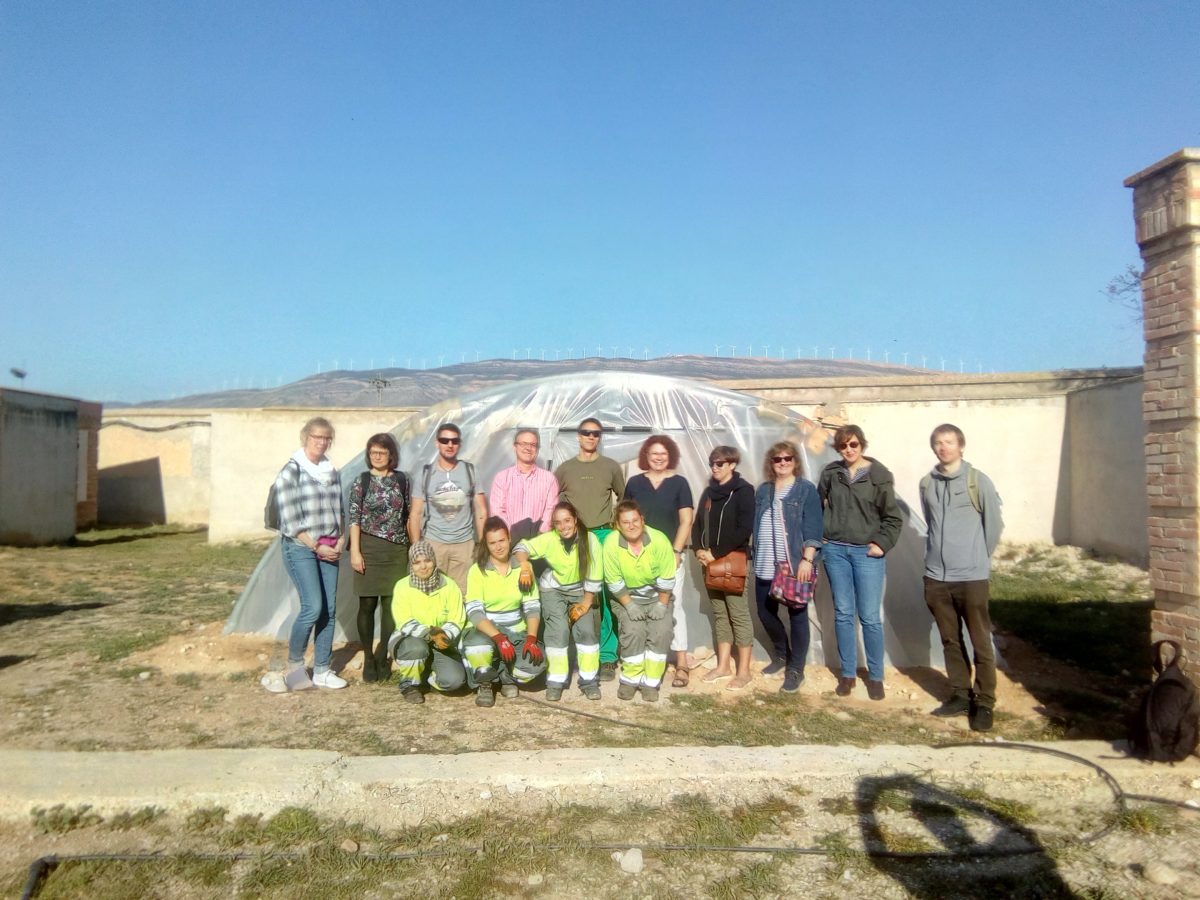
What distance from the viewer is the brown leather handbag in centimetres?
580

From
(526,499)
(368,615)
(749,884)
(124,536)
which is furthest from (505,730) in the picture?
(124,536)

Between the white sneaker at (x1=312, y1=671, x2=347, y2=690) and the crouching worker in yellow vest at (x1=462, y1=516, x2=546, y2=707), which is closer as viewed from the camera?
the crouching worker in yellow vest at (x1=462, y1=516, x2=546, y2=707)

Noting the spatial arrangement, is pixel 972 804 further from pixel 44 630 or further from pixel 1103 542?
pixel 1103 542

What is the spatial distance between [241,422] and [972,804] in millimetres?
14334

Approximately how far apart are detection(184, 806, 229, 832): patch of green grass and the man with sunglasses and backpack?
232 cm

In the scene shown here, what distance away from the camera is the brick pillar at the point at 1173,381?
4.25m

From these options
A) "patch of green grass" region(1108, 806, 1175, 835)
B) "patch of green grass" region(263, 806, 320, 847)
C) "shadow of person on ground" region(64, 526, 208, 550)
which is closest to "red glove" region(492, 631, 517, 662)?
"patch of green grass" region(263, 806, 320, 847)

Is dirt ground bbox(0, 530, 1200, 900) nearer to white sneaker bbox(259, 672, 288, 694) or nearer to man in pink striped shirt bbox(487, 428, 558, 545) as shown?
white sneaker bbox(259, 672, 288, 694)

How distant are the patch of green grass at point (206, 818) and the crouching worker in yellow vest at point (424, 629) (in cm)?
169

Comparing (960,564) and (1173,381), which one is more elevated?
(1173,381)

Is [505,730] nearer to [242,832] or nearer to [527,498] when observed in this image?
[242,832]

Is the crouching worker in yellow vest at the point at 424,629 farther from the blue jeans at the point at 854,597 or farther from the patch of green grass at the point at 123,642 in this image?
the patch of green grass at the point at 123,642

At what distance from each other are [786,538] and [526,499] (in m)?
1.74

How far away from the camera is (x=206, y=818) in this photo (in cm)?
366
